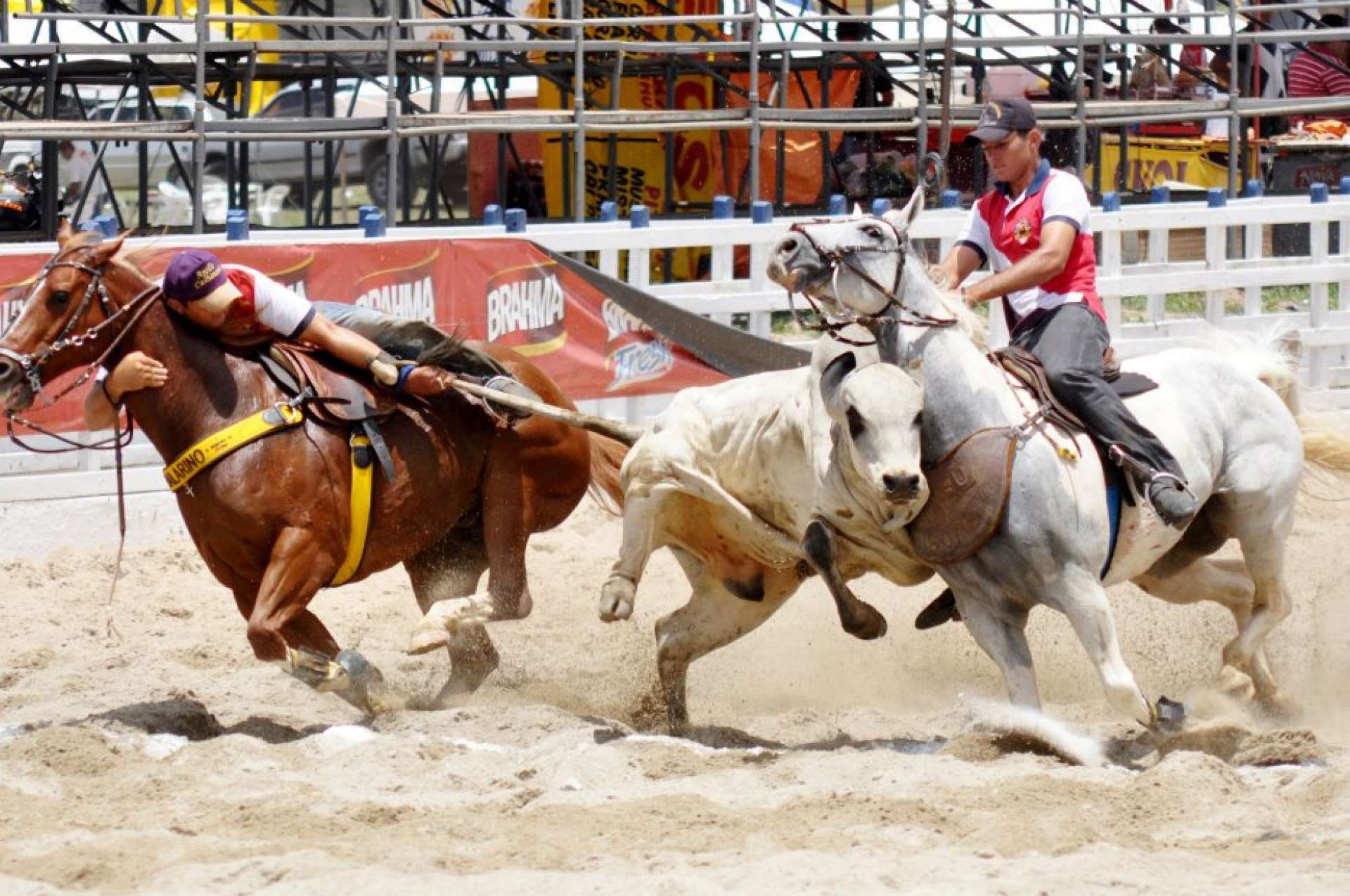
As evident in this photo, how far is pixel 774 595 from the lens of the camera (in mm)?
7055

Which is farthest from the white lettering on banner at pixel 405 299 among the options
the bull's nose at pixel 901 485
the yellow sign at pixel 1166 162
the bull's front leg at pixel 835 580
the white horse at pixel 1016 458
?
the yellow sign at pixel 1166 162

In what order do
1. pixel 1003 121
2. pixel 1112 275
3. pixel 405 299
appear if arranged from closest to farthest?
1. pixel 1003 121
2. pixel 405 299
3. pixel 1112 275

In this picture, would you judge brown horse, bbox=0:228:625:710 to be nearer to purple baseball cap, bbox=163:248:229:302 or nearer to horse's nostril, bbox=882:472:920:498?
purple baseball cap, bbox=163:248:229:302

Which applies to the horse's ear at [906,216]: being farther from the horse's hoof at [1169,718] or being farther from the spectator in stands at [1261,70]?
the spectator in stands at [1261,70]

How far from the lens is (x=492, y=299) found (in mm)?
10211

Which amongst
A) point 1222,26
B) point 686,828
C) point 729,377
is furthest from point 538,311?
point 1222,26

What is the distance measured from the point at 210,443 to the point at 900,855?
2.85 metres

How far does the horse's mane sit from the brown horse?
179 centimetres

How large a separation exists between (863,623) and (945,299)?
1.07m

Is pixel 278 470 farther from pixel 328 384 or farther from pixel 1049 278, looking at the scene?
pixel 1049 278

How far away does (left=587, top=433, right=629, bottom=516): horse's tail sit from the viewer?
7867mm

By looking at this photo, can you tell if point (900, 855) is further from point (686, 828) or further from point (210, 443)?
point (210, 443)

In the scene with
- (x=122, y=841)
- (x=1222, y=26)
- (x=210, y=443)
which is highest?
(x=1222, y=26)

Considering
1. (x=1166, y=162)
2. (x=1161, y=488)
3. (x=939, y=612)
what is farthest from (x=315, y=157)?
(x=1161, y=488)
